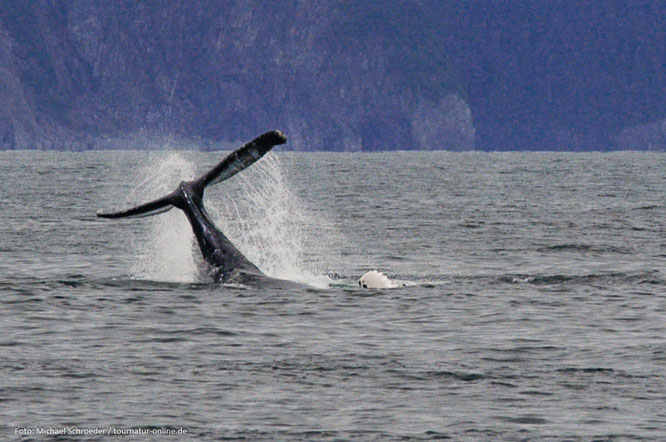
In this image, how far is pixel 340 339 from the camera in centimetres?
2005

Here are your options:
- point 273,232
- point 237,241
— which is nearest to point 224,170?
point 237,241

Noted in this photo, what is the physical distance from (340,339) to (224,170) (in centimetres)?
661

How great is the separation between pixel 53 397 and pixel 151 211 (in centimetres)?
1035

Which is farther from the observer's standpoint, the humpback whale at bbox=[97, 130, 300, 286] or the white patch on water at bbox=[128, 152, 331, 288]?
the white patch on water at bbox=[128, 152, 331, 288]

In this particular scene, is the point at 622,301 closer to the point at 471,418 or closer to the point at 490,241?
the point at 471,418

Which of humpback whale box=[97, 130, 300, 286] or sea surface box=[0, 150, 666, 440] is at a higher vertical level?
humpback whale box=[97, 130, 300, 286]

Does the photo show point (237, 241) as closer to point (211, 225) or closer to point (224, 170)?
point (211, 225)

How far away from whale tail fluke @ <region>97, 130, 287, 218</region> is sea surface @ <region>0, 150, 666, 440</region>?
5.37 ft

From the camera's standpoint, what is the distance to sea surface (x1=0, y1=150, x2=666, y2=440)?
15039 mm

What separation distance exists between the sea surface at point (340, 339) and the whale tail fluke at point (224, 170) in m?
1.64

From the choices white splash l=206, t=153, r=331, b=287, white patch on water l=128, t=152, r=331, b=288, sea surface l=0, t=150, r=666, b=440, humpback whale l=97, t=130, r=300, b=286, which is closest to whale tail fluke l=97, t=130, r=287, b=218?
humpback whale l=97, t=130, r=300, b=286

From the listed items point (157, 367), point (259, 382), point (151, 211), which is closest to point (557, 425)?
point (259, 382)

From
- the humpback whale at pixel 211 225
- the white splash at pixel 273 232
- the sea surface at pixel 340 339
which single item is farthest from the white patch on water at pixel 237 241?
the humpback whale at pixel 211 225

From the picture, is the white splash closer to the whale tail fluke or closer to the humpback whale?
the humpback whale
